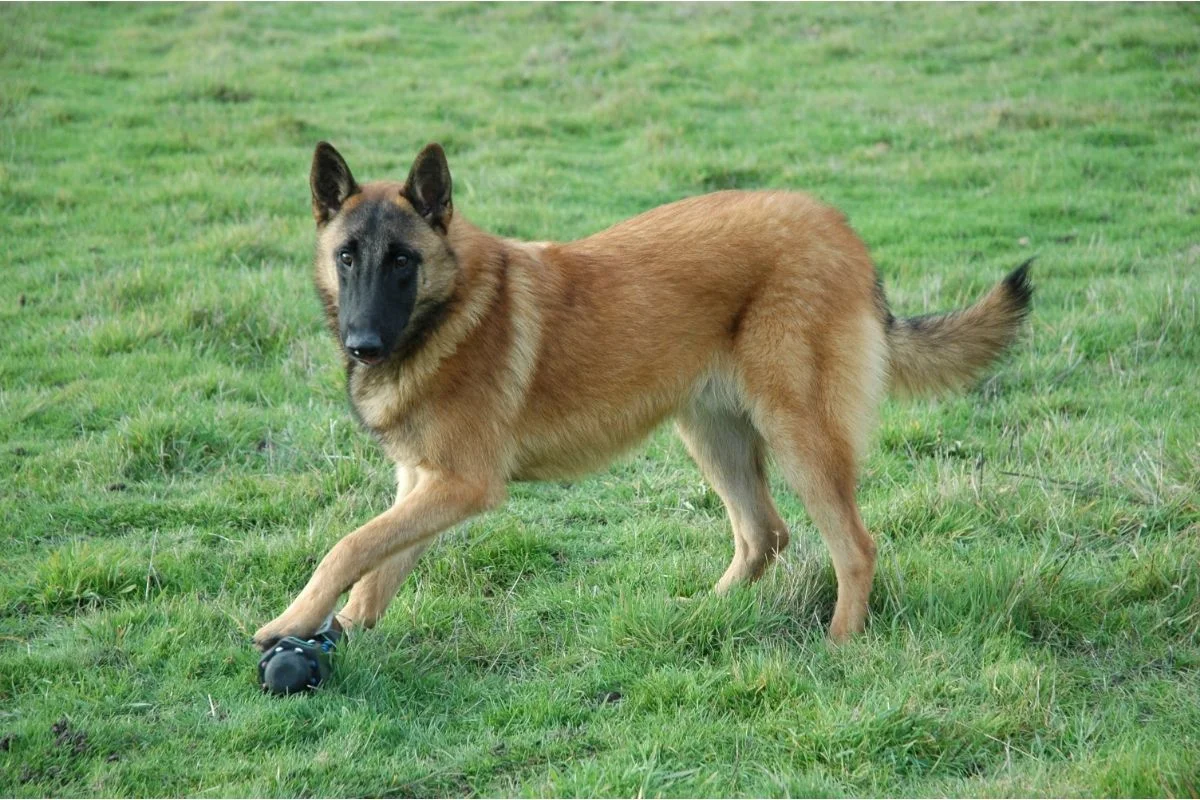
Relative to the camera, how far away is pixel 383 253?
488 centimetres

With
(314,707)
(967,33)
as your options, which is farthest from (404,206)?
(967,33)

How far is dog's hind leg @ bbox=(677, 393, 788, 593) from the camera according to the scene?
5.51 meters

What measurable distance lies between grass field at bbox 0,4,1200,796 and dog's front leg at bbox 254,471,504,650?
9.1 inches

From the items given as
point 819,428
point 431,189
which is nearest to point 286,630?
point 431,189

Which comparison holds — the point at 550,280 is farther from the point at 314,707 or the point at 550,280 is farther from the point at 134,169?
the point at 134,169

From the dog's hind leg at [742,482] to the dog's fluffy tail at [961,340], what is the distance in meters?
0.74

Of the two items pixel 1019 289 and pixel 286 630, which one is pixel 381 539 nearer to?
pixel 286 630

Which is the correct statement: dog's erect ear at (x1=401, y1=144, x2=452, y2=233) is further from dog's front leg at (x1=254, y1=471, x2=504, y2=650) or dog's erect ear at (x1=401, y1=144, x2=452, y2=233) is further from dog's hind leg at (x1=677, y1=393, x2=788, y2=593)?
dog's hind leg at (x1=677, y1=393, x2=788, y2=593)

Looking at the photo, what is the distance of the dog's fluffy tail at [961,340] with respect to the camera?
5402mm

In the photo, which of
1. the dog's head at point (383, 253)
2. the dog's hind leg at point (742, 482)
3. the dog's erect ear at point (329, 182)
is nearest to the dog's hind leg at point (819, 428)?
the dog's hind leg at point (742, 482)

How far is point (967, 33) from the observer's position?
1656cm

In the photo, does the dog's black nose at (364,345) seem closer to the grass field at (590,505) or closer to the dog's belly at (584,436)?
the dog's belly at (584,436)

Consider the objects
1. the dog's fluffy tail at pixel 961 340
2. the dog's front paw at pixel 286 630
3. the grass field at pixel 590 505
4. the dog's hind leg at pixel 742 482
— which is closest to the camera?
the grass field at pixel 590 505

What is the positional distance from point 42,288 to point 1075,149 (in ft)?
31.4
